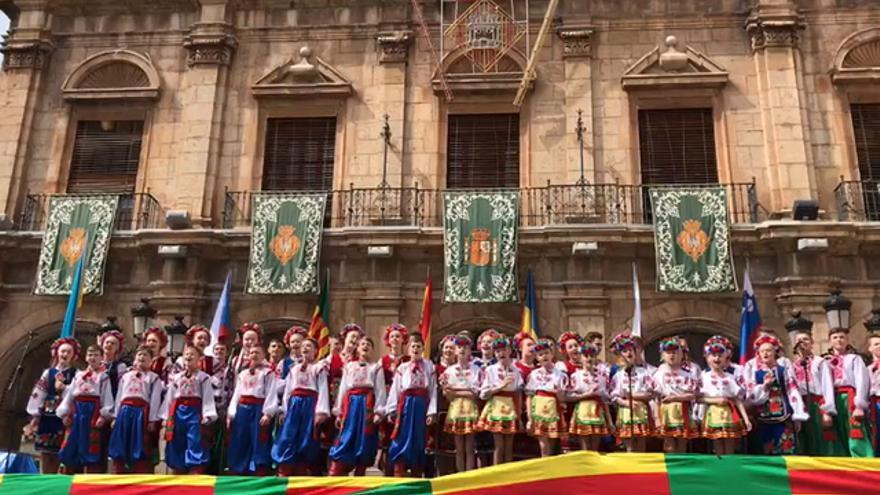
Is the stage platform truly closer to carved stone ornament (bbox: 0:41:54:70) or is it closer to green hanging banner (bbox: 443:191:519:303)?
green hanging banner (bbox: 443:191:519:303)

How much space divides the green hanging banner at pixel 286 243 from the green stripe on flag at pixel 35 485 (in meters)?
7.70

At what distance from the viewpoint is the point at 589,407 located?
7.91 m

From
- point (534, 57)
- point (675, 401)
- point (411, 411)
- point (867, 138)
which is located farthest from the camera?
point (867, 138)

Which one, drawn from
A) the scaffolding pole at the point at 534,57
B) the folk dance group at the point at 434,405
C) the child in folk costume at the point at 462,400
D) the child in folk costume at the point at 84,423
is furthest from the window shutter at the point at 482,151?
the child in folk costume at the point at 84,423

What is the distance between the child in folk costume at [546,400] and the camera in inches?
307

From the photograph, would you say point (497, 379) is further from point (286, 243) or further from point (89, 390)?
point (286, 243)

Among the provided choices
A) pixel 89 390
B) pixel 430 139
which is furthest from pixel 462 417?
pixel 430 139

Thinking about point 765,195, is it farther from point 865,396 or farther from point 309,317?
point 309,317

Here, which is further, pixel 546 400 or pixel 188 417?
pixel 188 417

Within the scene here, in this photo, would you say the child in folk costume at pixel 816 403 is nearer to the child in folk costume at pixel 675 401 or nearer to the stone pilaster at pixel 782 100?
the child in folk costume at pixel 675 401

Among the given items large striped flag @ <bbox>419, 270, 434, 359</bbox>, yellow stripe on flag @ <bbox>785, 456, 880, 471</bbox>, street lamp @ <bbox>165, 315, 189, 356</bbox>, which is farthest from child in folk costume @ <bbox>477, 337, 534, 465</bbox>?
street lamp @ <bbox>165, 315, 189, 356</bbox>

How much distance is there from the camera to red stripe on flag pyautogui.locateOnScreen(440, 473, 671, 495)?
5762mm

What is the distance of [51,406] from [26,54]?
10.3 meters

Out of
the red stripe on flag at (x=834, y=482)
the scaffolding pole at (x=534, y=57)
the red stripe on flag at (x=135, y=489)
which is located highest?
the scaffolding pole at (x=534, y=57)
